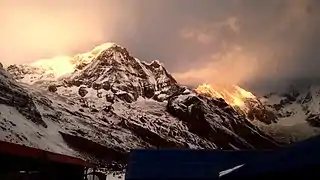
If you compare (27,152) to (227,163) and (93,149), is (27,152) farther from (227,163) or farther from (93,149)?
(93,149)

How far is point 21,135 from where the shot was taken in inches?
5172

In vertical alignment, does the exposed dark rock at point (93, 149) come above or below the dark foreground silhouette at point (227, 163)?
above

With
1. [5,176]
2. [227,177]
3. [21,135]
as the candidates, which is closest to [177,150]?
[227,177]

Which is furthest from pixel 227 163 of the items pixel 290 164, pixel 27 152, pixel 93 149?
pixel 93 149

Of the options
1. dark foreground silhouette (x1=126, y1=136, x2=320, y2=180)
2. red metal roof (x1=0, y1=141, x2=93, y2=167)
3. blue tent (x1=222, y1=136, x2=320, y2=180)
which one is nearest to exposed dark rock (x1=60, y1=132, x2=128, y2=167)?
red metal roof (x1=0, y1=141, x2=93, y2=167)

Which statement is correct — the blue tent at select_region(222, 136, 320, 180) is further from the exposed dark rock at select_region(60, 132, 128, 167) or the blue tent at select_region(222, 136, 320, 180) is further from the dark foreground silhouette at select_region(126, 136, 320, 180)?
the exposed dark rock at select_region(60, 132, 128, 167)

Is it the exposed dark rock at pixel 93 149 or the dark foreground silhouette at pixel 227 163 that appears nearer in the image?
the dark foreground silhouette at pixel 227 163

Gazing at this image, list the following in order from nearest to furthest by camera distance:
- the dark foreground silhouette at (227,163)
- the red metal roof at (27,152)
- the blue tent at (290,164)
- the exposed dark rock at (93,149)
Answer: the blue tent at (290,164), the dark foreground silhouette at (227,163), the red metal roof at (27,152), the exposed dark rock at (93,149)

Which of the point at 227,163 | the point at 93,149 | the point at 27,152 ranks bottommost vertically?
the point at 227,163

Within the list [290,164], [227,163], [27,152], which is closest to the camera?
[290,164]

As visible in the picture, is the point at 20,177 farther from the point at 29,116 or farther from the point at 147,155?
the point at 29,116

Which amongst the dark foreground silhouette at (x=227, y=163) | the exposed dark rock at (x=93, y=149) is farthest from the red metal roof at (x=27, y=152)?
the exposed dark rock at (x=93, y=149)

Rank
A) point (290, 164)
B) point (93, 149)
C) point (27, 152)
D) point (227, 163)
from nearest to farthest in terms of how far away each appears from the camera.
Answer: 1. point (290, 164)
2. point (227, 163)
3. point (27, 152)
4. point (93, 149)

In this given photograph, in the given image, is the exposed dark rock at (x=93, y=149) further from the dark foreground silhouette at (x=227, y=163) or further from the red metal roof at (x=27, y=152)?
the dark foreground silhouette at (x=227, y=163)
